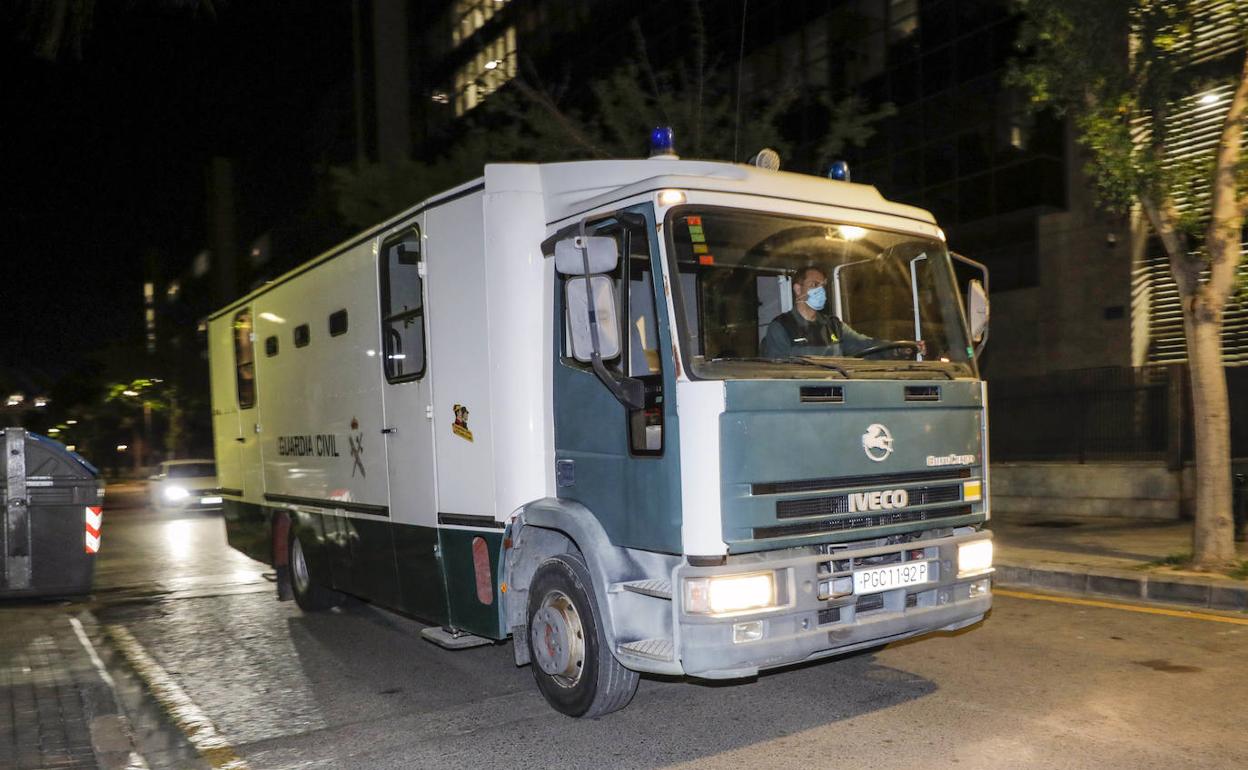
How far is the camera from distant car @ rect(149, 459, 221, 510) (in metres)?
22.4

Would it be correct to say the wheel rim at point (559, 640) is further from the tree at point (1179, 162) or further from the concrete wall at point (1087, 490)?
the concrete wall at point (1087, 490)

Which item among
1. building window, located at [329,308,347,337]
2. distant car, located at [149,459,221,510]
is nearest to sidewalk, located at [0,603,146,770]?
building window, located at [329,308,347,337]

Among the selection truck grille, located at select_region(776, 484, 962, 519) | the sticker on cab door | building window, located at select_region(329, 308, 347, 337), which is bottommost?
truck grille, located at select_region(776, 484, 962, 519)

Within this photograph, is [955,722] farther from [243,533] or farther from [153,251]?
[153,251]

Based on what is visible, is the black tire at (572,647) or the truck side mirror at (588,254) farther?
the black tire at (572,647)

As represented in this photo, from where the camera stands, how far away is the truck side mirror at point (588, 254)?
15.8 ft

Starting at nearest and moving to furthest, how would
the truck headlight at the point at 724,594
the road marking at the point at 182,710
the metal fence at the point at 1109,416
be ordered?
1. the truck headlight at the point at 724,594
2. the road marking at the point at 182,710
3. the metal fence at the point at 1109,416

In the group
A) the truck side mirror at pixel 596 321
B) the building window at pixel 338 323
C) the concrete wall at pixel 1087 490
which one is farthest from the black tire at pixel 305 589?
the concrete wall at pixel 1087 490

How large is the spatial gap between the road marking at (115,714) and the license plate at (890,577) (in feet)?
11.7

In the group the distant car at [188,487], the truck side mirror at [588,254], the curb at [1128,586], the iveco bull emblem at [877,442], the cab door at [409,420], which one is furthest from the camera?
the distant car at [188,487]

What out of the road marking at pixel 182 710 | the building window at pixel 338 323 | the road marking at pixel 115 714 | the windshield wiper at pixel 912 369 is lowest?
the road marking at pixel 182 710

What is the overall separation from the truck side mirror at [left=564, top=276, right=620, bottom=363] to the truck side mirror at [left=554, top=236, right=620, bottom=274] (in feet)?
0.19

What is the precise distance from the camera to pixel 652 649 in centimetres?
482

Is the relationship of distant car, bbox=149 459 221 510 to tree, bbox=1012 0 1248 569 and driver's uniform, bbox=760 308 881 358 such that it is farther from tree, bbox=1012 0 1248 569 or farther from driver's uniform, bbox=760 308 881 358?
driver's uniform, bbox=760 308 881 358
